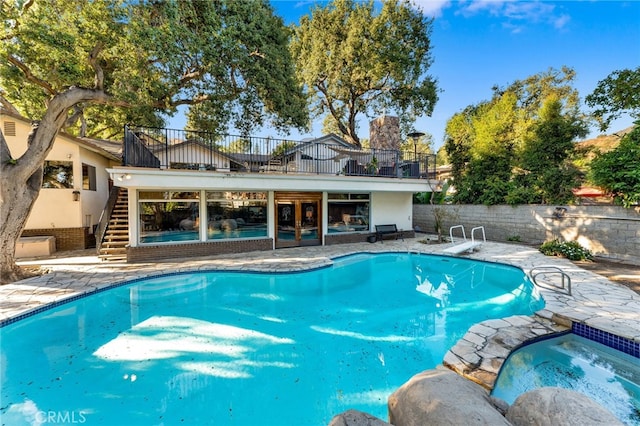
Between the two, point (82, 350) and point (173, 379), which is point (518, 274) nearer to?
point (173, 379)

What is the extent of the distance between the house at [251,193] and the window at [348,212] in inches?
2.0

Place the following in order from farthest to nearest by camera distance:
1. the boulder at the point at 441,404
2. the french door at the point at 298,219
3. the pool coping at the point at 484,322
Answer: the french door at the point at 298,219, the pool coping at the point at 484,322, the boulder at the point at 441,404

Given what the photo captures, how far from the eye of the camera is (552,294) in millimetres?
6363

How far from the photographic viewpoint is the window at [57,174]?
36.9 ft

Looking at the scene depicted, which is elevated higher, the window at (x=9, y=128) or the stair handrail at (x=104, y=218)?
the window at (x=9, y=128)

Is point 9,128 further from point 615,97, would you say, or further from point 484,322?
point 615,97

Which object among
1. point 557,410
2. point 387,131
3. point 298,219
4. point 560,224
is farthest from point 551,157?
point 557,410

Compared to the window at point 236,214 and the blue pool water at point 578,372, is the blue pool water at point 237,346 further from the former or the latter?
the window at point 236,214

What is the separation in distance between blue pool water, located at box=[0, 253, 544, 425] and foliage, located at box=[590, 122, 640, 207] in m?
4.63

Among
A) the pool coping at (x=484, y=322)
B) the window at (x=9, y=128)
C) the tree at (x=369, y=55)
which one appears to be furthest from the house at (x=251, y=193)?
the tree at (x=369, y=55)

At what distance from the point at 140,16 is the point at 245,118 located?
15.5 feet

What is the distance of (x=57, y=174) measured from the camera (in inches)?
451

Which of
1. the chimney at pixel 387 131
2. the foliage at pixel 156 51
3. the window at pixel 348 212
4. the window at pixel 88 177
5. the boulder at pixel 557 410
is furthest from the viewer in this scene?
the chimney at pixel 387 131

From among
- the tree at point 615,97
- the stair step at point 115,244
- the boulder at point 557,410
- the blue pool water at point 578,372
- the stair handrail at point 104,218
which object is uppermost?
the tree at point 615,97
